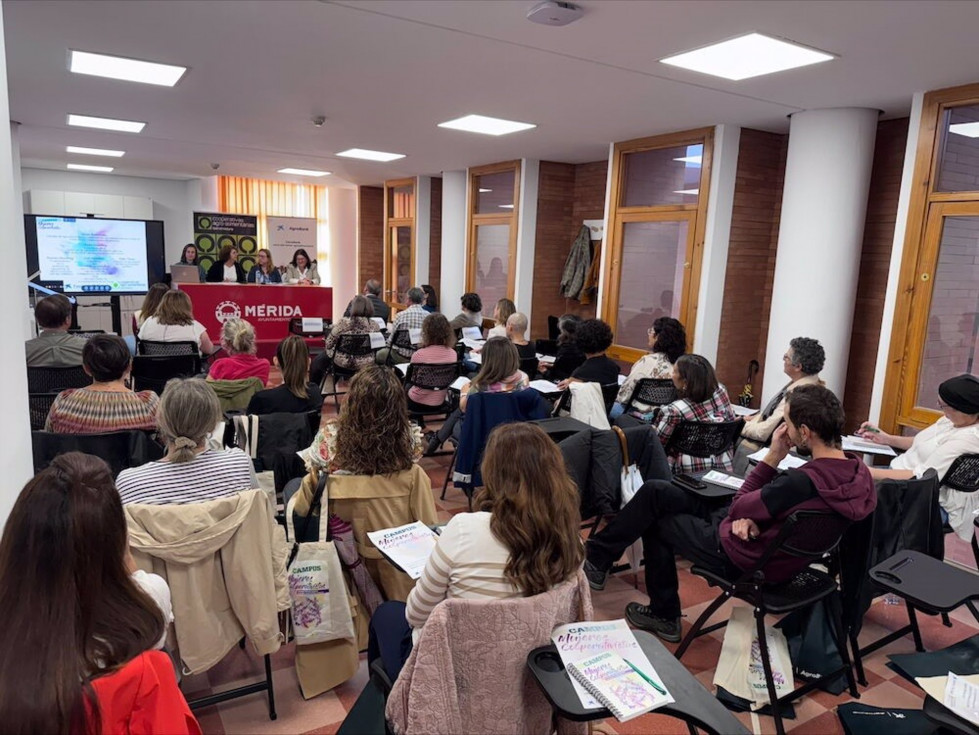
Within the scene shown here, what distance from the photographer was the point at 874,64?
3.69m

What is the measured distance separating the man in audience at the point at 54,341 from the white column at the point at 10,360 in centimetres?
197

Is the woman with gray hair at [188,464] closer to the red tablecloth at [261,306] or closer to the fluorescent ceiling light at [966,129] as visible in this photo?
the fluorescent ceiling light at [966,129]

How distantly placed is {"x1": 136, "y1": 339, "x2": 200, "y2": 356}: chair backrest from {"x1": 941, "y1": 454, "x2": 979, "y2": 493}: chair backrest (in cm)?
493

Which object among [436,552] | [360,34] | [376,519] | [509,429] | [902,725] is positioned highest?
[360,34]

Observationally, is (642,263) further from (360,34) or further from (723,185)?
(360,34)

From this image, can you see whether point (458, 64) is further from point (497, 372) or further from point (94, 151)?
point (94, 151)

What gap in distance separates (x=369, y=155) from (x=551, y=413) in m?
5.29

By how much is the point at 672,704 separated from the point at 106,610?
1.09 metres

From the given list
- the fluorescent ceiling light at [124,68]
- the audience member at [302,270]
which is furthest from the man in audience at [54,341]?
the audience member at [302,270]

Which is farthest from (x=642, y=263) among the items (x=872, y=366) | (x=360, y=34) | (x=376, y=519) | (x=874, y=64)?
(x=376, y=519)

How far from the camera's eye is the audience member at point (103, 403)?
2.89 metres

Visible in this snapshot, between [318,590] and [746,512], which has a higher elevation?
[746,512]

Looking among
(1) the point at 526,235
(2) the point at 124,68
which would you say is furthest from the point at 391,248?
(2) the point at 124,68

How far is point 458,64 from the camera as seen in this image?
3984 millimetres
